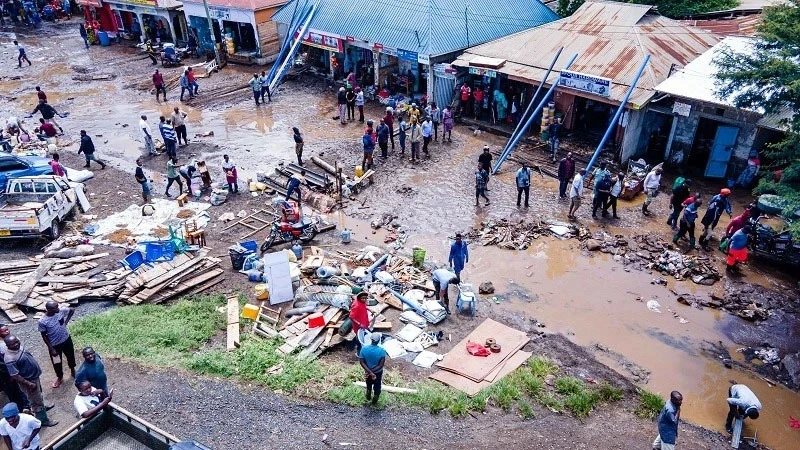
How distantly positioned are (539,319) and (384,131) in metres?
9.63

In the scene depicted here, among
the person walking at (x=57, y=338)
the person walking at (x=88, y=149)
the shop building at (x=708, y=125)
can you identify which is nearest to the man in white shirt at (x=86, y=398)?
the person walking at (x=57, y=338)

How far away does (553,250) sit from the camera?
1689cm

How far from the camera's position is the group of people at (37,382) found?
8.24 meters

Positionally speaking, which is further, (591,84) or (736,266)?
(591,84)

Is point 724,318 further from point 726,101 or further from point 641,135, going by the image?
point 641,135

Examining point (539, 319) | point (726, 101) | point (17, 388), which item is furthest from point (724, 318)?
point (17, 388)

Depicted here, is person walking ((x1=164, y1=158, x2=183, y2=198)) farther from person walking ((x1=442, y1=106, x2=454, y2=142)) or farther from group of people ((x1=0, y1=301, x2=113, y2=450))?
person walking ((x1=442, y1=106, x2=454, y2=142))

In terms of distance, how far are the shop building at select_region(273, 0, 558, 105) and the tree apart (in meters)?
11.7

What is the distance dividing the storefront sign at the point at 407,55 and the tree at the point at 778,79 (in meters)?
12.4

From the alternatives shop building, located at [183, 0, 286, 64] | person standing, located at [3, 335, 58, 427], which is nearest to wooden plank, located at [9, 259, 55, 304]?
person standing, located at [3, 335, 58, 427]

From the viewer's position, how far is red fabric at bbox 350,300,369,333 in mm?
11797

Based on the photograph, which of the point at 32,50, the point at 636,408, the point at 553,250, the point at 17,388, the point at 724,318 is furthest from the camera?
the point at 32,50

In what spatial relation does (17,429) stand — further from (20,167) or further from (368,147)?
(368,147)

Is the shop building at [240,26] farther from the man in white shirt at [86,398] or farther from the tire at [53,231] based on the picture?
→ the man in white shirt at [86,398]
